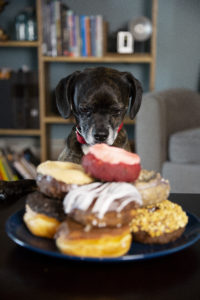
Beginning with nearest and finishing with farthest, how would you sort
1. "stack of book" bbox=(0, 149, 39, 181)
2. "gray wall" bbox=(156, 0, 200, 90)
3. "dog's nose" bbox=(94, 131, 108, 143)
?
1. "dog's nose" bbox=(94, 131, 108, 143)
2. "stack of book" bbox=(0, 149, 39, 181)
3. "gray wall" bbox=(156, 0, 200, 90)

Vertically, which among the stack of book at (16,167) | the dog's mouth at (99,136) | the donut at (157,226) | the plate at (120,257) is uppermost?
the dog's mouth at (99,136)

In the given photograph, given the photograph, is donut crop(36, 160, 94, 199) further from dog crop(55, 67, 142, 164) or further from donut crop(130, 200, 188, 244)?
dog crop(55, 67, 142, 164)

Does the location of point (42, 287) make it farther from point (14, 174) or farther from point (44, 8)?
point (44, 8)

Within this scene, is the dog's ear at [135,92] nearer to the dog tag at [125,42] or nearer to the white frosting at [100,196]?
the white frosting at [100,196]

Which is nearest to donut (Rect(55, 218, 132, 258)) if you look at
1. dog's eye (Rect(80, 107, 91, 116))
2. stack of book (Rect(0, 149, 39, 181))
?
dog's eye (Rect(80, 107, 91, 116))

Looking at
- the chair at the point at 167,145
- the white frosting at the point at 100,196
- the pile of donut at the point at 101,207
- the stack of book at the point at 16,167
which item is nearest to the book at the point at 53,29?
the stack of book at the point at 16,167

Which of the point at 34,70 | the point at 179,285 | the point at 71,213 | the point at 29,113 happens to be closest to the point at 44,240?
the point at 71,213
